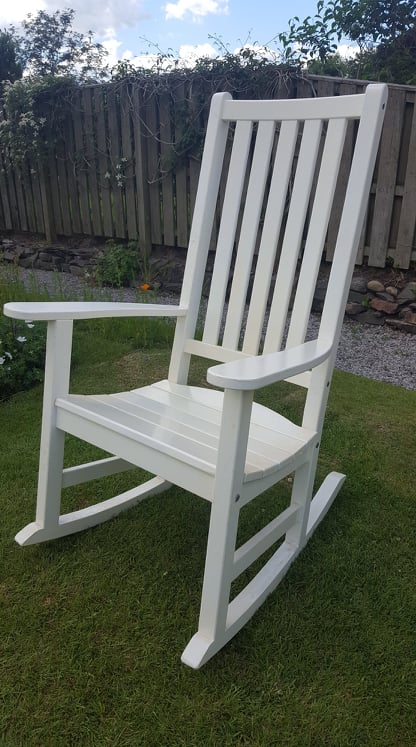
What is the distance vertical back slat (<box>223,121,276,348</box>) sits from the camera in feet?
4.95

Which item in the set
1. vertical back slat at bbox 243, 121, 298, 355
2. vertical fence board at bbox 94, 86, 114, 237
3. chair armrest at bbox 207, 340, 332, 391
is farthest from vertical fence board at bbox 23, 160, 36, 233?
chair armrest at bbox 207, 340, 332, 391

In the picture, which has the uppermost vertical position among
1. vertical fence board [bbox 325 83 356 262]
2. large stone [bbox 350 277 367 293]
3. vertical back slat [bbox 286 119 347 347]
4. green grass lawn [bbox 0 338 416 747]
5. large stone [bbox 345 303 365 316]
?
vertical fence board [bbox 325 83 356 262]

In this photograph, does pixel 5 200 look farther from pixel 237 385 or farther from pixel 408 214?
pixel 237 385

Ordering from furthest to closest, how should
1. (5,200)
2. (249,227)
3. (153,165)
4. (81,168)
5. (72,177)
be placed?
(5,200) < (72,177) < (81,168) < (153,165) < (249,227)

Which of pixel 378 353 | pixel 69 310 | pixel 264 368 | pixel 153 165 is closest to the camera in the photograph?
pixel 264 368

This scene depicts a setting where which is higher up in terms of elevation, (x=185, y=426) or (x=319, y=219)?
(x=319, y=219)

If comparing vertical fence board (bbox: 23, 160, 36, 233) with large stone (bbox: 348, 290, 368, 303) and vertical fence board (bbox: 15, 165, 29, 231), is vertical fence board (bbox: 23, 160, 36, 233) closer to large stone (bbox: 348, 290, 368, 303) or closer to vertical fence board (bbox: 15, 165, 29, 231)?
vertical fence board (bbox: 15, 165, 29, 231)

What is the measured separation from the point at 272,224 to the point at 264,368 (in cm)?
67

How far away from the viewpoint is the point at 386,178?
323cm

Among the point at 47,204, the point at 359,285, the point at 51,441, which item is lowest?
the point at 51,441

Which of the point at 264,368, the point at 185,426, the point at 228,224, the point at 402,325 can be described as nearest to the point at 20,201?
the point at 402,325

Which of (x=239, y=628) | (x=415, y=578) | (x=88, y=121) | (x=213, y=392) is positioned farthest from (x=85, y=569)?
(x=88, y=121)

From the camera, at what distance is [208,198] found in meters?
1.58

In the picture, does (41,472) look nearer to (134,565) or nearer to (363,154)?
(134,565)
